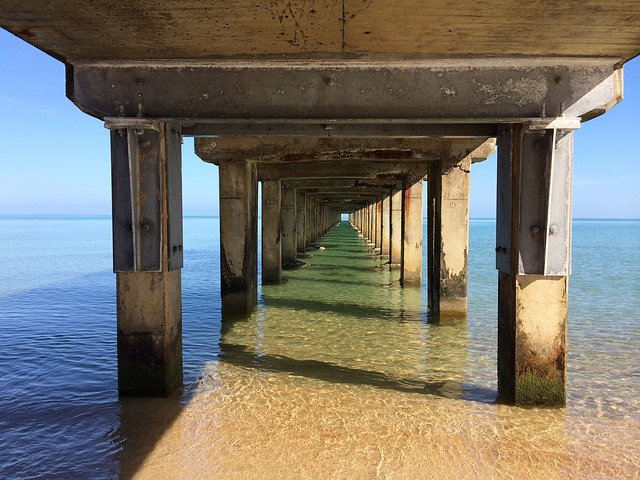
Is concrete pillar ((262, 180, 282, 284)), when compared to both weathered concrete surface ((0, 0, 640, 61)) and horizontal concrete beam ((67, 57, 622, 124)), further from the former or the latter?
weathered concrete surface ((0, 0, 640, 61))

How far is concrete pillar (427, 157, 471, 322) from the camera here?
914cm

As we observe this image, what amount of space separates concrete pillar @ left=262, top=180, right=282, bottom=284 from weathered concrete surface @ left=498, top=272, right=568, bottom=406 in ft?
31.1

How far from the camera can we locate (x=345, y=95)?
461 cm

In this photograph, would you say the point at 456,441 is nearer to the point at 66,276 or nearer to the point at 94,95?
the point at 94,95

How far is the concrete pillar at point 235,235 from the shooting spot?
9500 millimetres

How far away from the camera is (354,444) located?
14.0ft

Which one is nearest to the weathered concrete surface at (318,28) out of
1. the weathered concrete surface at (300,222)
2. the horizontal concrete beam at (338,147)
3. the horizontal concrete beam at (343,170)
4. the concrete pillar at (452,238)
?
the horizontal concrete beam at (338,147)

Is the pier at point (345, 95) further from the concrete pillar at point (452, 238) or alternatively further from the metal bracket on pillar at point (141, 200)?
the concrete pillar at point (452, 238)

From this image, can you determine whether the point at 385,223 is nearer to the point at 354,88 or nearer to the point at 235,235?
the point at 235,235

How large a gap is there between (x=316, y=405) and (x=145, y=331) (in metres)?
1.89

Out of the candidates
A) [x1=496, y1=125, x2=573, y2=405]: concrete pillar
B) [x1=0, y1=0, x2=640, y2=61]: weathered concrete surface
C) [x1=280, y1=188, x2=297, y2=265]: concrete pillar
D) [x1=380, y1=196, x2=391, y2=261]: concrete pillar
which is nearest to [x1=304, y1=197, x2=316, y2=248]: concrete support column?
[x1=380, y1=196, x2=391, y2=261]: concrete pillar

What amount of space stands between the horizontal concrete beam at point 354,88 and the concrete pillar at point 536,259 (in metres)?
0.37

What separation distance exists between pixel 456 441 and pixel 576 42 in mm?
3461

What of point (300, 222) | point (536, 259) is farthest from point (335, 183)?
point (536, 259)
